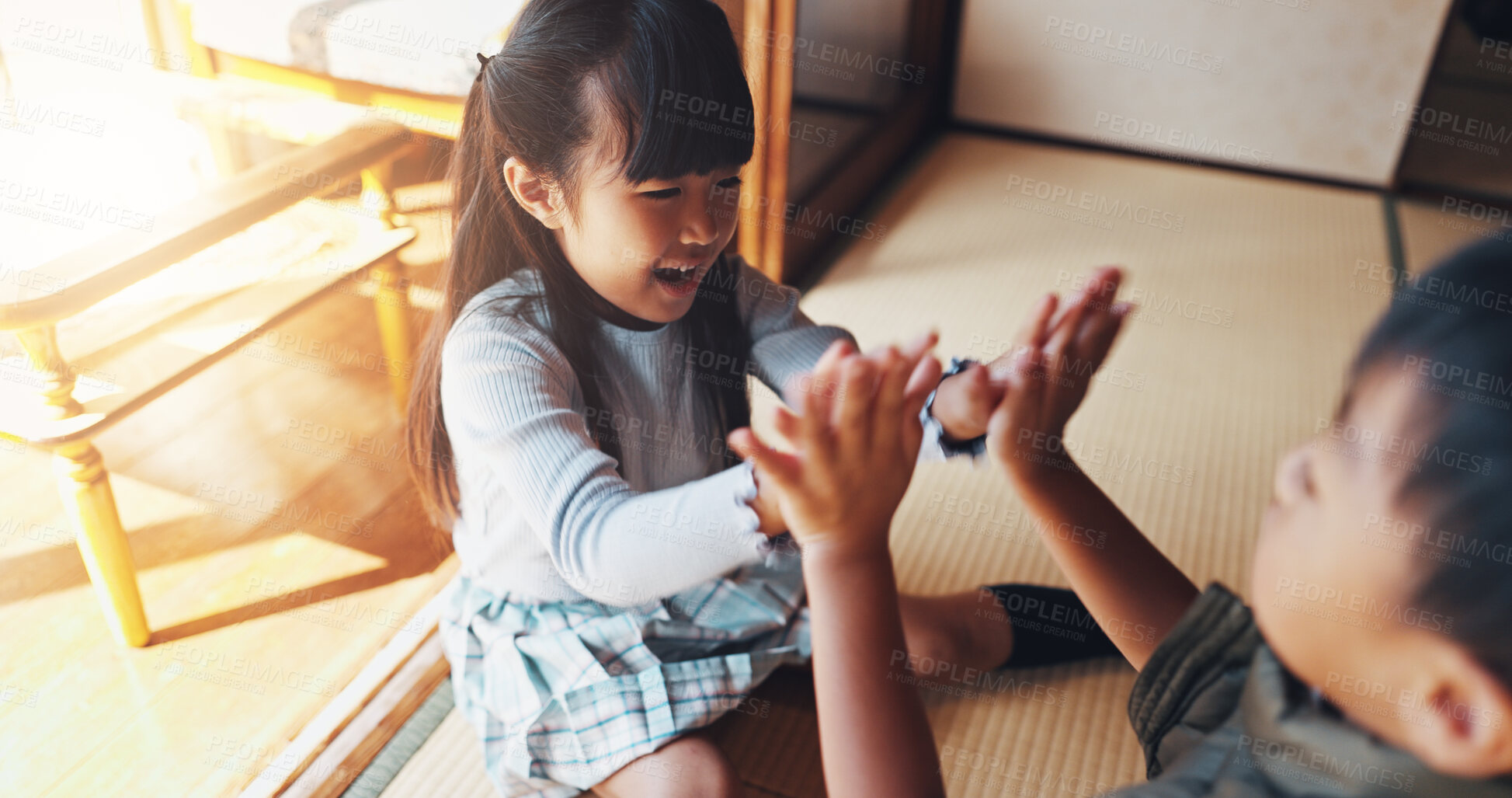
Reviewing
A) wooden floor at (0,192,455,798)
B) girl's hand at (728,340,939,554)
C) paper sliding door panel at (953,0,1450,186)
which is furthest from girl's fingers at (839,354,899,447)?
paper sliding door panel at (953,0,1450,186)

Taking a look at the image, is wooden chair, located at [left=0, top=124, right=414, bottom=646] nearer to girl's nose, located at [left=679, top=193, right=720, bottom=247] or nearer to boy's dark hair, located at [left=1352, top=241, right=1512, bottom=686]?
girl's nose, located at [left=679, top=193, right=720, bottom=247]

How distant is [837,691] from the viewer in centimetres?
59

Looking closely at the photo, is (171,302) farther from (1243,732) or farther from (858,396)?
(1243,732)

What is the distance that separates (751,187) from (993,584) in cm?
98

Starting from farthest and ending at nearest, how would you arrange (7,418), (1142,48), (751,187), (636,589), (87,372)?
1. (1142,48)
2. (751,187)
3. (87,372)
4. (7,418)
5. (636,589)

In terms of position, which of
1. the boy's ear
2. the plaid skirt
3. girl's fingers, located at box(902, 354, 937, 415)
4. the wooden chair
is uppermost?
girl's fingers, located at box(902, 354, 937, 415)

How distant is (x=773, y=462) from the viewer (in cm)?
56

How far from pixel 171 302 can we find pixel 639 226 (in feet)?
3.23

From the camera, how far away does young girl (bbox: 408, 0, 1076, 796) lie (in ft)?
2.57

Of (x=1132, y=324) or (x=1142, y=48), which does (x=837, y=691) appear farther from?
(x=1142, y=48)

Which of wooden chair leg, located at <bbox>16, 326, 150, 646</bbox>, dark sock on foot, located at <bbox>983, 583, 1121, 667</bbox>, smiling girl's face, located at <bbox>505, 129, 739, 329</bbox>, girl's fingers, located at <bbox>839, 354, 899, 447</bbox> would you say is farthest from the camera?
dark sock on foot, located at <bbox>983, 583, 1121, 667</bbox>

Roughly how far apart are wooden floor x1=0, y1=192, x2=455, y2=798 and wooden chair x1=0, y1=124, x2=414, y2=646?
0.23 feet

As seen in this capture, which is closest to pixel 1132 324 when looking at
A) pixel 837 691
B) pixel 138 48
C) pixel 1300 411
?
pixel 1300 411

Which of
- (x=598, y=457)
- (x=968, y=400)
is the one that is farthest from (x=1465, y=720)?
(x=598, y=457)
